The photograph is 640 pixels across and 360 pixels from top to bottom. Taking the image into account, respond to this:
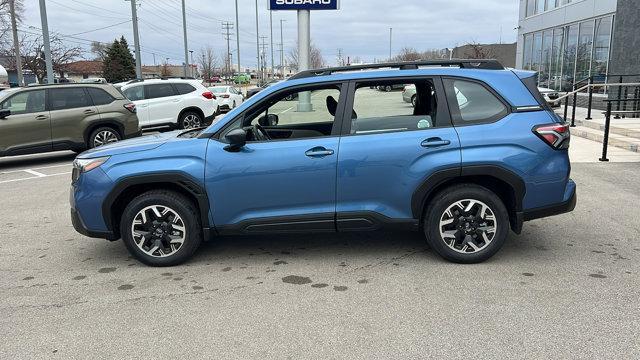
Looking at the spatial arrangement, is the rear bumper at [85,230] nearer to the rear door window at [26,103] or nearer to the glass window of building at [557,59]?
the rear door window at [26,103]

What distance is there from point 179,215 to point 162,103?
11747mm

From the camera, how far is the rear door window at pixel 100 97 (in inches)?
454

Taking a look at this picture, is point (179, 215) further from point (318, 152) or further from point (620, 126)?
point (620, 126)

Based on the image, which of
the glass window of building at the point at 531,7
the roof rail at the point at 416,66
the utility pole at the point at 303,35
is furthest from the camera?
the glass window of building at the point at 531,7

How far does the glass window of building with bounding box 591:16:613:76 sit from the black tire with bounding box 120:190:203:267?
842 inches

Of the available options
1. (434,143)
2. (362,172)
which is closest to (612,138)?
(434,143)

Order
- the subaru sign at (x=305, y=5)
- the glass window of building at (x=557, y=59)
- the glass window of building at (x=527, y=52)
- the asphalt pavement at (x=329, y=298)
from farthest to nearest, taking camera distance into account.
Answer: the glass window of building at (x=527, y=52)
the glass window of building at (x=557, y=59)
the subaru sign at (x=305, y=5)
the asphalt pavement at (x=329, y=298)

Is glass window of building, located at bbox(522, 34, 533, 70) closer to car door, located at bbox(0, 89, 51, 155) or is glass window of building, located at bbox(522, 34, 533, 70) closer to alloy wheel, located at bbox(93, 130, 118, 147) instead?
alloy wheel, located at bbox(93, 130, 118, 147)

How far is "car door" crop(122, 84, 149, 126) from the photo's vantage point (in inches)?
600

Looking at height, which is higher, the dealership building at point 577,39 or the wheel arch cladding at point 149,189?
the dealership building at point 577,39

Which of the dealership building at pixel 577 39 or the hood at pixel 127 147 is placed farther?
the dealership building at pixel 577 39

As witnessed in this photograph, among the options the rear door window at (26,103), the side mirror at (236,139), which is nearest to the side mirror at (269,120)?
the side mirror at (236,139)

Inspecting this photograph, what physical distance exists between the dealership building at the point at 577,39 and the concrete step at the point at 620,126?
20.2 feet

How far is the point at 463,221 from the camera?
4.59 metres
